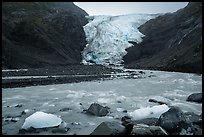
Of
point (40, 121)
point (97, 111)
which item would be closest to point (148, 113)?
point (97, 111)

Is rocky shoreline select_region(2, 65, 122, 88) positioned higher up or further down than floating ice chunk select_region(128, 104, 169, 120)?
further down

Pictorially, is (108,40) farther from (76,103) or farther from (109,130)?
(109,130)

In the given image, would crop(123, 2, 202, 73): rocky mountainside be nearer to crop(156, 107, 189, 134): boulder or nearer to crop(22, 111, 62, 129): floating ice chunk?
crop(156, 107, 189, 134): boulder

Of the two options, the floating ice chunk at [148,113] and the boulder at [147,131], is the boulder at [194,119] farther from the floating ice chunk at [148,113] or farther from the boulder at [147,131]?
the boulder at [147,131]

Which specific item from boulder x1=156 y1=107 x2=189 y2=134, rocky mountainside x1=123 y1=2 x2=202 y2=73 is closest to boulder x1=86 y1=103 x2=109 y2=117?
boulder x1=156 y1=107 x2=189 y2=134

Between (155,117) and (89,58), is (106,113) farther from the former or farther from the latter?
(89,58)

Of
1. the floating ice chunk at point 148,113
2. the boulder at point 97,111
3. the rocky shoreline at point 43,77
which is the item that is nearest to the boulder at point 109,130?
the floating ice chunk at point 148,113
